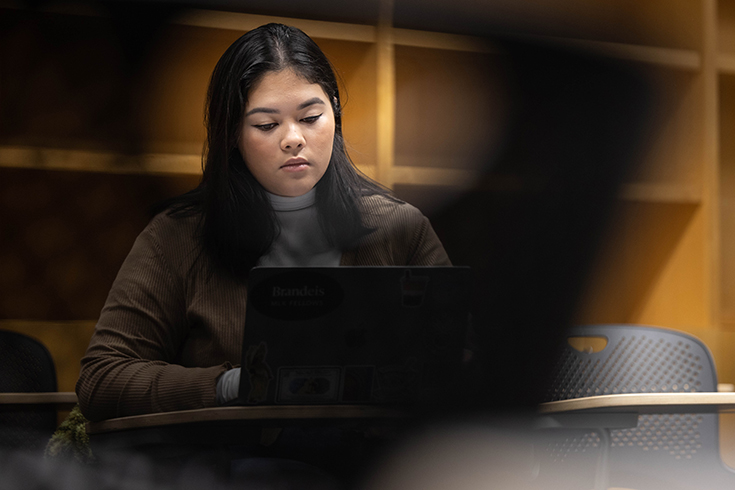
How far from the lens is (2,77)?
88 centimetres

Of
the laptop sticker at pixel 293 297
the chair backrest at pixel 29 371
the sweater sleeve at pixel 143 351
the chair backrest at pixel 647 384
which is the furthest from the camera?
the chair backrest at pixel 647 384

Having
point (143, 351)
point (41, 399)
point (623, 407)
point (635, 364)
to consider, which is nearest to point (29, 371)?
point (41, 399)

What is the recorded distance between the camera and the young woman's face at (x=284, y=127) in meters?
0.63

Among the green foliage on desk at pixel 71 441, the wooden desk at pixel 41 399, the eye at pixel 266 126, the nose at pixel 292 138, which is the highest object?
the eye at pixel 266 126

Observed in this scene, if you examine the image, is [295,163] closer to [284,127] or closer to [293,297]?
[284,127]

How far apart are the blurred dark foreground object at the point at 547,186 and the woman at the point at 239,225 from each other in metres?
0.23

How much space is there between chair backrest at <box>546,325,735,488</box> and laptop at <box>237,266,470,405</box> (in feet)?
1.67

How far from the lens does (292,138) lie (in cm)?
62

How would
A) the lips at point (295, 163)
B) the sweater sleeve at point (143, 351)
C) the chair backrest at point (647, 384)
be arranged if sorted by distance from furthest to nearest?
the chair backrest at point (647, 384), the lips at point (295, 163), the sweater sleeve at point (143, 351)

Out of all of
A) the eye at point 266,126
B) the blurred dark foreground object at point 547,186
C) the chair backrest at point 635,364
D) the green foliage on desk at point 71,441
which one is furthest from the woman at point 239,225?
the chair backrest at point 635,364

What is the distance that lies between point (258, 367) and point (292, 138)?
0.90 ft

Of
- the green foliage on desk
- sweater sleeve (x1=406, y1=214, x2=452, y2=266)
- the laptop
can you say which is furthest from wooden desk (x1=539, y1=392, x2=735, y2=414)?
the green foliage on desk

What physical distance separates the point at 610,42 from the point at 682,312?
54cm

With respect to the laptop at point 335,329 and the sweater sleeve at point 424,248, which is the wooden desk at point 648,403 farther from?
the sweater sleeve at point 424,248
